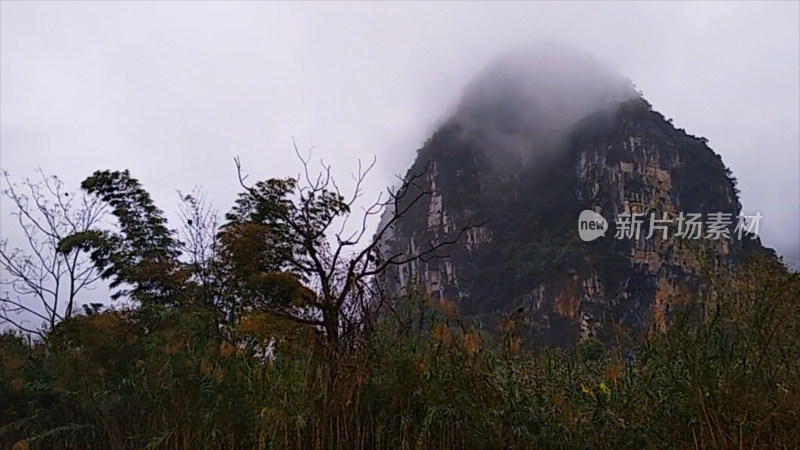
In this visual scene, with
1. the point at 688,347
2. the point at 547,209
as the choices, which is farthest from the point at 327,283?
the point at 547,209

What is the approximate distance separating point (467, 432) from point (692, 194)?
31.6m

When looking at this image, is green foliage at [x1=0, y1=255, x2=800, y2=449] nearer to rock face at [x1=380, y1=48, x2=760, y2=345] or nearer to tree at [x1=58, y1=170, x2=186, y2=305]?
tree at [x1=58, y1=170, x2=186, y2=305]

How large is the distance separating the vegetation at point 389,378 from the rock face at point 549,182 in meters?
17.8

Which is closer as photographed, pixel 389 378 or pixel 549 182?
pixel 389 378

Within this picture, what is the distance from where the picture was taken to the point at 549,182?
3312 cm

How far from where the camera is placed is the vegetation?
8.98 feet

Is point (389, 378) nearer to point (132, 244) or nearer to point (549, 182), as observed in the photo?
point (132, 244)

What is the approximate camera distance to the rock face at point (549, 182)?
25.5 meters

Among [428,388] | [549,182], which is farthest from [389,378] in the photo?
[549,182]

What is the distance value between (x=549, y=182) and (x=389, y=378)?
30990mm

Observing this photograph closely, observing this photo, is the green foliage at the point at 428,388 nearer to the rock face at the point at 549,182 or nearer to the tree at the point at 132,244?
the tree at the point at 132,244

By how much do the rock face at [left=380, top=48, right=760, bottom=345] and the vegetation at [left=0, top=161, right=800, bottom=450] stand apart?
17.8 metres

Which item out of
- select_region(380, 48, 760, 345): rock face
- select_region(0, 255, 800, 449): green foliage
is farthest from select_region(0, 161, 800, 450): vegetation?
select_region(380, 48, 760, 345): rock face

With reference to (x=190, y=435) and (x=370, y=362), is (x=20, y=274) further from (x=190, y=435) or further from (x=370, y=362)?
(x=370, y=362)
